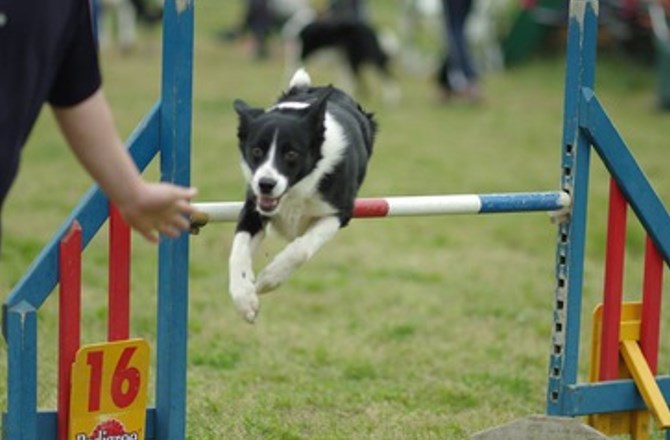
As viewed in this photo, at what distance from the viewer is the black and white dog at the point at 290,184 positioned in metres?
4.20

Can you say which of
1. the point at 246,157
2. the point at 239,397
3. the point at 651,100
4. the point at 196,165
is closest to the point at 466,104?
the point at 651,100

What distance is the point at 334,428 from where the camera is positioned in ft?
17.7

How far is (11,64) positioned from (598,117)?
236 centimetres

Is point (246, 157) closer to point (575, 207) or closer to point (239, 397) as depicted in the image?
point (575, 207)

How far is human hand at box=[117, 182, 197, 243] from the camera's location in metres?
2.92

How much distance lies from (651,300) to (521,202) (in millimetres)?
662

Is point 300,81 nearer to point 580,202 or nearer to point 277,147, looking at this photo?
point 277,147

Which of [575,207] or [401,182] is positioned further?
[401,182]

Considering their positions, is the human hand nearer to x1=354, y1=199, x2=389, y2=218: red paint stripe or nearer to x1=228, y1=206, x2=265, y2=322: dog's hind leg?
x1=228, y1=206, x2=265, y2=322: dog's hind leg

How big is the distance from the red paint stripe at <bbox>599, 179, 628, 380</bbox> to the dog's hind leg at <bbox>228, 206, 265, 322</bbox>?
4.01ft

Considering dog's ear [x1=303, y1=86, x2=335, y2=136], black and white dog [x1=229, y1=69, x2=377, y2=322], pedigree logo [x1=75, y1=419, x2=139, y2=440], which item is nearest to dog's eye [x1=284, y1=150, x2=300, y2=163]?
black and white dog [x1=229, y1=69, x2=377, y2=322]

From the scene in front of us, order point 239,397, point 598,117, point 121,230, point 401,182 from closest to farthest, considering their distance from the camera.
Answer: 1. point 121,230
2. point 598,117
3. point 239,397
4. point 401,182

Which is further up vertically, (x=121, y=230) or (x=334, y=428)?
(x=121, y=230)

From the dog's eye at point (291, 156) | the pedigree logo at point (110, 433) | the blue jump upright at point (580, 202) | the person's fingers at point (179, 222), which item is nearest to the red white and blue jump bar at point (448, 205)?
the blue jump upright at point (580, 202)
